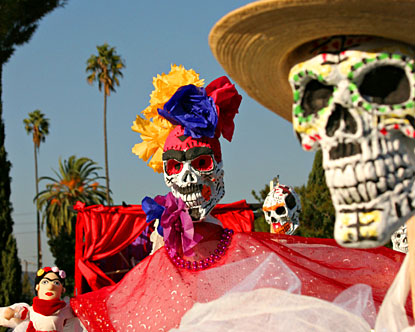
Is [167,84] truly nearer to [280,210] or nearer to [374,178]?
[280,210]

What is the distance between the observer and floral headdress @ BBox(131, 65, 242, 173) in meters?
3.85

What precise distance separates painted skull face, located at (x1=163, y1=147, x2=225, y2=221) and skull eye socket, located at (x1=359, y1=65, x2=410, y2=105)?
2.23 metres

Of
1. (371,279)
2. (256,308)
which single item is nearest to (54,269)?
(371,279)

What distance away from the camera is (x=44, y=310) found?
4293mm

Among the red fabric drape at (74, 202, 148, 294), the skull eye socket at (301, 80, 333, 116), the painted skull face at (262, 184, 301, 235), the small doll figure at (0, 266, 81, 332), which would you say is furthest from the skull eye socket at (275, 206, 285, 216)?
the skull eye socket at (301, 80, 333, 116)

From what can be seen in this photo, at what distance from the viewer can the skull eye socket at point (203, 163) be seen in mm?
3865

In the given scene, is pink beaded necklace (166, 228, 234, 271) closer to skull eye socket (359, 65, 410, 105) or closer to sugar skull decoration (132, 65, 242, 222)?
sugar skull decoration (132, 65, 242, 222)

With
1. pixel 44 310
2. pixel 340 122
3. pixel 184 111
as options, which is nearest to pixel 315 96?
pixel 340 122

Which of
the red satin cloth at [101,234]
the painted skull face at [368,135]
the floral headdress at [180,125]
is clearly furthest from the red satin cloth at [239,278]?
the red satin cloth at [101,234]

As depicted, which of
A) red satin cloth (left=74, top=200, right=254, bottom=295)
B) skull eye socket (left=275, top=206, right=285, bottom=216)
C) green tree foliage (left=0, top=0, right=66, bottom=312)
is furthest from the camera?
green tree foliage (left=0, top=0, right=66, bottom=312)

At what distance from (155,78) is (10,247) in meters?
11.7

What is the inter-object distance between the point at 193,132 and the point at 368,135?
7.53 ft

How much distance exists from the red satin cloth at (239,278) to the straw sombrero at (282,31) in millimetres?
602

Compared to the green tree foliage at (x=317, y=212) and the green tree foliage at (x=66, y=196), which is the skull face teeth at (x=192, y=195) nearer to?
the green tree foliage at (x=317, y=212)
